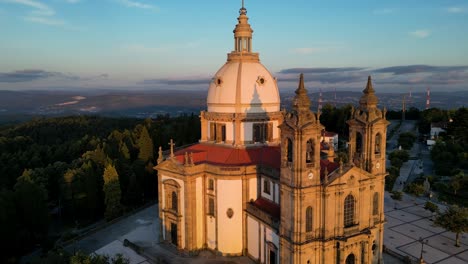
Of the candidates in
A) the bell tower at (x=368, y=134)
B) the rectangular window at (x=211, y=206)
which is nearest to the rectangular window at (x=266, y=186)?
the rectangular window at (x=211, y=206)

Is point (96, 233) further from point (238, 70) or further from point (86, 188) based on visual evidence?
point (238, 70)

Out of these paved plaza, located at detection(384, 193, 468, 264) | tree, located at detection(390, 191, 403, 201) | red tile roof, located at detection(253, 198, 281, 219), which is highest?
red tile roof, located at detection(253, 198, 281, 219)

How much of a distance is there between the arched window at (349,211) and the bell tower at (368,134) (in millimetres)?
3655

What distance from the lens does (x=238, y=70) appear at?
135 feet

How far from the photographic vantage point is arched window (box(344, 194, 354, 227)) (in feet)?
105

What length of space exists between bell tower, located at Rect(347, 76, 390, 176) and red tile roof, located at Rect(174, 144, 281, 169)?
7841 mm

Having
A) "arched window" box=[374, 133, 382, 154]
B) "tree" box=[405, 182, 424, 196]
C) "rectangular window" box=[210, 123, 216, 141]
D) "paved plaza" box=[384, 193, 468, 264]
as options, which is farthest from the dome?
"tree" box=[405, 182, 424, 196]

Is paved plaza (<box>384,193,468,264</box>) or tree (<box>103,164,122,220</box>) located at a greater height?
tree (<box>103,164,122,220</box>)

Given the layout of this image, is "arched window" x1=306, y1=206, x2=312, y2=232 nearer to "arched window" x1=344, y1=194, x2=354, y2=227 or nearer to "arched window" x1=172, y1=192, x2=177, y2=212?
"arched window" x1=344, y1=194, x2=354, y2=227

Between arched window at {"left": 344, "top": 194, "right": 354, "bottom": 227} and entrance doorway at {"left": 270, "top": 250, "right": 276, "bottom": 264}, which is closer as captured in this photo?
arched window at {"left": 344, "top": 194, "right": 354, "bottom": 227}

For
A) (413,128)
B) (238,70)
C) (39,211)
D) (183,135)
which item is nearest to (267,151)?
(238,70)

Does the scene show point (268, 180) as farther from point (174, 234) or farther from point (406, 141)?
point (406, 141)

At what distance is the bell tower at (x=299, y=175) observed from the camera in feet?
95.1

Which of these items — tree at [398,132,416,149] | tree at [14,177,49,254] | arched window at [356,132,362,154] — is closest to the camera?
arched window at [356,132,362,154]
